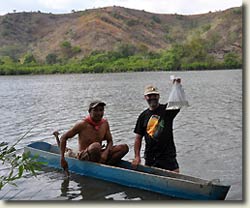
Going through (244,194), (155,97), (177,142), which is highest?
(155,97)

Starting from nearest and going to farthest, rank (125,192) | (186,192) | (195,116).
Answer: (186,192)
(125,192)
(195,116)

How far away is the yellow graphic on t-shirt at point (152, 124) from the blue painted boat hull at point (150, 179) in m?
0.34

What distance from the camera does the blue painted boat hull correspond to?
339 cm

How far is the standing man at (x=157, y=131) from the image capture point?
3836 mm

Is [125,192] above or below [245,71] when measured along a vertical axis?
below

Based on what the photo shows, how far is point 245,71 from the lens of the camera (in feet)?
8.36

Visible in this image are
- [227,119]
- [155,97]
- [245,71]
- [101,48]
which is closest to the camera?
[245,71]

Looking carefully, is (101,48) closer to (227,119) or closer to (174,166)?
(227,119)

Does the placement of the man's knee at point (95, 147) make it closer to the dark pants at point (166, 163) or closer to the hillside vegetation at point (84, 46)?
the dark pants at point (166, 163)

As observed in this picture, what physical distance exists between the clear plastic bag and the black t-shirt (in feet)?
0.46

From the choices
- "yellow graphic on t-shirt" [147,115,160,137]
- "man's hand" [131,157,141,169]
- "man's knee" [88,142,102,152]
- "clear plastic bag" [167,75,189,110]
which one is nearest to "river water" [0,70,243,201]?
"man's hand" [131,157,141,169]

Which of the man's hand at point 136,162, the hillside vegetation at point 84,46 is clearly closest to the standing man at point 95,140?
the man's hand at point 136,162

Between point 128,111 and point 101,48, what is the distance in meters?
27.1

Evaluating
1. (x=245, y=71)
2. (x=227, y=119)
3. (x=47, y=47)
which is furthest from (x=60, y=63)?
(x=245, y=71)
